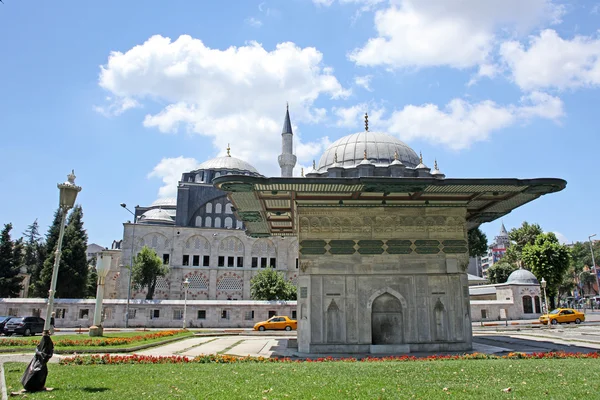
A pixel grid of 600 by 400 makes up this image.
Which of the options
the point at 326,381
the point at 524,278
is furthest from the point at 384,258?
the point at 524,278

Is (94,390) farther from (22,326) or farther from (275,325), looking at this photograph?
(275,325)

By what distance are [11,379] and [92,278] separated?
42335 millimetres

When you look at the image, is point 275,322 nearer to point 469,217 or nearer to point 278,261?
point 469,217

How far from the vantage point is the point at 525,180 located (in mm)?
11719

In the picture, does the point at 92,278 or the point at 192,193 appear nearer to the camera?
the point at 92,278

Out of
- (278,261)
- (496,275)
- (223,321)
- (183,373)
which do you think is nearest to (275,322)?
(223,321)

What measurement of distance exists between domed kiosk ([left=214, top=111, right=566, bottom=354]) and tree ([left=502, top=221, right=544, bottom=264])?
3123 centimetres

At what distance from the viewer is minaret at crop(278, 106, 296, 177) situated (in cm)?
4609

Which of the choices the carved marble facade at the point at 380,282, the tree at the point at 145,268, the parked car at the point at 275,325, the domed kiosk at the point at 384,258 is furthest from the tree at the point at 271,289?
the carved marble facade at the point at 380,282

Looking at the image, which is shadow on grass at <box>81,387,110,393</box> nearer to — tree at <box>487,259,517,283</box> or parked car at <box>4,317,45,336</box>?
parked car at <box>4,317,45,336</box>

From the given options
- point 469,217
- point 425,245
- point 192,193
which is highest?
point 192,193

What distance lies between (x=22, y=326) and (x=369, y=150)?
1741 centimetres

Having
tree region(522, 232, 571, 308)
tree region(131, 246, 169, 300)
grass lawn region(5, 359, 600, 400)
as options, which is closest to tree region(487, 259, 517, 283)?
tree region(522, 232, 571, 308)

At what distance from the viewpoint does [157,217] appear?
164ft
